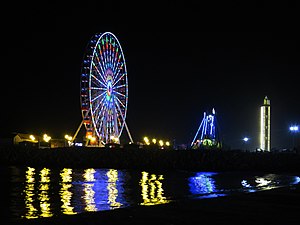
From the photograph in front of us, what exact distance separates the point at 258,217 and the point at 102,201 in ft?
15.6

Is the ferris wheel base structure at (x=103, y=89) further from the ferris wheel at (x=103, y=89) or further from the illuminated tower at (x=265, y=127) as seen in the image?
the illuminated tower at (x=265, y=127)

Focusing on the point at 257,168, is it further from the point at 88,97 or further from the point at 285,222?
the point at 285,222

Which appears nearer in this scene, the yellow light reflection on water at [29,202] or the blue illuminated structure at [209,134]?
the yellow light reflection on water at [29,202]

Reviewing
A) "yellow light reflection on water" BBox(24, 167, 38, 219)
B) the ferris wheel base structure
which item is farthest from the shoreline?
"yellow light reflection on water" BBox(24, 167, 38, 219)

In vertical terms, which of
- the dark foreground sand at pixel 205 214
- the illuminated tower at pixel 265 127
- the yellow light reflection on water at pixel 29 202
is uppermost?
the illuminated tower at pixel 265 127

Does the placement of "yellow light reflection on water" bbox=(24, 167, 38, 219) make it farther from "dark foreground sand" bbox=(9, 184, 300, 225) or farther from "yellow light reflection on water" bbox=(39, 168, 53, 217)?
"dark foreground sand" bbox=(9, 184, 300, 225)

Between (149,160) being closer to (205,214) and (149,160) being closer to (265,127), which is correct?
(205,214)

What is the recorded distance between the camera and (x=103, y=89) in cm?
4141

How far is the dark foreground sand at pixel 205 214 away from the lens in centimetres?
909

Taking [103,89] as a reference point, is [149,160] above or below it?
below

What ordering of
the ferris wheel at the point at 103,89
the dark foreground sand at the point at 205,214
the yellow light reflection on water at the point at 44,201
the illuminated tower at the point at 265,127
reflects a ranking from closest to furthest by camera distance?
the dark foreground sand at the point at 205,214, the yellow light reflection on water at the point at 44,201, the ferris wheel at the point at 103,89, the illuminated tower at the point at 265,127

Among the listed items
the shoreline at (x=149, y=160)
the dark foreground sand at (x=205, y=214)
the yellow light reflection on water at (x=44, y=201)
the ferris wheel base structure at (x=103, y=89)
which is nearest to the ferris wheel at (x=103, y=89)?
the ferris wheel base structure at (x=103, y=89)

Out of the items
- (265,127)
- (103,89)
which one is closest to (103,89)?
(103,89)

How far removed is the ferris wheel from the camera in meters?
40.2
